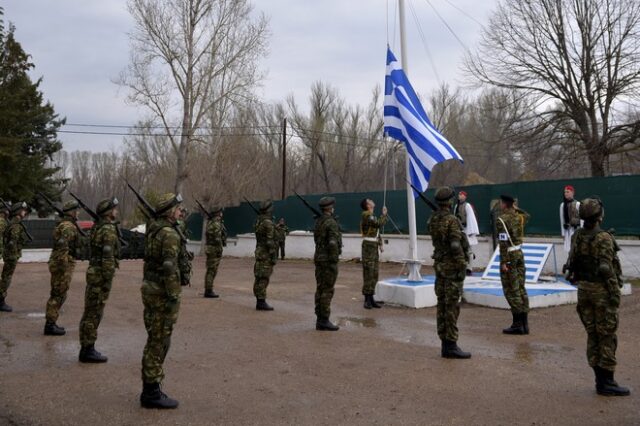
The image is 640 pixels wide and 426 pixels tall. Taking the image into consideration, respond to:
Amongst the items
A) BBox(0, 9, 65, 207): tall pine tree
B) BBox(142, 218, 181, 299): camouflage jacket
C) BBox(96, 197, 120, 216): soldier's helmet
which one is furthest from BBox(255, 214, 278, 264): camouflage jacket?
BBox(0, 9, 65, 207): tall pine tree

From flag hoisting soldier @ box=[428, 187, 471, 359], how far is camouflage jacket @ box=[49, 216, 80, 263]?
16.9 feet

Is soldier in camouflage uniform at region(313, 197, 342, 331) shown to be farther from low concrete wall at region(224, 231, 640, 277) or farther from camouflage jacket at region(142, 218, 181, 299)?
low concrete wall at region(224, 231, 640, 277)

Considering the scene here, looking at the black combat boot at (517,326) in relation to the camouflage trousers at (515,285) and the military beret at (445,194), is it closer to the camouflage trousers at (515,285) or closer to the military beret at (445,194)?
the camouflage trousers at (515,285)

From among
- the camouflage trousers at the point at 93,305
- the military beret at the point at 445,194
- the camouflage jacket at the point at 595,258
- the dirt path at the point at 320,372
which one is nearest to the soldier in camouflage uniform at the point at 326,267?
the dirt path at the point at 320,372

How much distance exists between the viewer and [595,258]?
554 centimetres

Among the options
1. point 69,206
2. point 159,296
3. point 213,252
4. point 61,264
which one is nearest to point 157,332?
point 159,296

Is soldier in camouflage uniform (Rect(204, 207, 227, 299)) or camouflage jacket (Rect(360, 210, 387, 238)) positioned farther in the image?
soldier in camouflage uniform (Rect(204, 207, 227, 299))

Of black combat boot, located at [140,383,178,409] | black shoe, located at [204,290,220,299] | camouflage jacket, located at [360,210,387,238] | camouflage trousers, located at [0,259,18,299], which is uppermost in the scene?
camouflage jacket, located at [360,210,387,238]

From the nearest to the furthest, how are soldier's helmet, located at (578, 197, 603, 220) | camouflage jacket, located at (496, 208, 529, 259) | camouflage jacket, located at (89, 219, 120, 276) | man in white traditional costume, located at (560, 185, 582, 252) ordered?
1. soldier's helmet, located at (578, 197, 603, 220)
2. camouflage jacket, located at (89, 219, 120, 276)
3. camouflage jacket, located at (496, 208, 529, 259)
4. man in white traditional costume, located at (560, 185, 582, 252)

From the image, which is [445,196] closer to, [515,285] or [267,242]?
[515,285]

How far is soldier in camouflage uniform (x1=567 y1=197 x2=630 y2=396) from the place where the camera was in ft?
17.9

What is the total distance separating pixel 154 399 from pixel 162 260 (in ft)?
4.11

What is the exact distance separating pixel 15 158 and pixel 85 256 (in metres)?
19.0

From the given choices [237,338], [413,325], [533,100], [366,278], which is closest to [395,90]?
[366,278]
